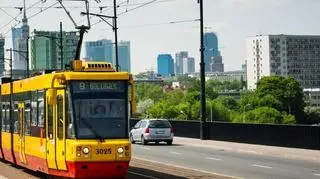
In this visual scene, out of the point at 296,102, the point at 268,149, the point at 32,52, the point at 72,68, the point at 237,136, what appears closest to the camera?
the point at 72,68

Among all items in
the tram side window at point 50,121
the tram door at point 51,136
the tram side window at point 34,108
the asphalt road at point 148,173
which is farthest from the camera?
the asphalt road at point 148,173

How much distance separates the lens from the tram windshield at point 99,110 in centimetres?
Answer: 1498

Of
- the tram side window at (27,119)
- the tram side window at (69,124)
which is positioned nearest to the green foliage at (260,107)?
the tram side window at (27,119)

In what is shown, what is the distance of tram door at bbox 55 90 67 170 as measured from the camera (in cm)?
1526

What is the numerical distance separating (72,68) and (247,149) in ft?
→ 57.5

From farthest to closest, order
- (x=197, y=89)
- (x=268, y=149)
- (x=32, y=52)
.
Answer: (x=197, y=89), (x=32, y=52), (x=268, y=149)

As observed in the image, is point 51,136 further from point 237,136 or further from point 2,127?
point 237,136

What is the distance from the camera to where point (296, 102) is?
467ft

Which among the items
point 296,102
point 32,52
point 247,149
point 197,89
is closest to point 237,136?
point 247,149

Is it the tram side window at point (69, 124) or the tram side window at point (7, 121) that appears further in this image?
the tram side window at point (7, 121)

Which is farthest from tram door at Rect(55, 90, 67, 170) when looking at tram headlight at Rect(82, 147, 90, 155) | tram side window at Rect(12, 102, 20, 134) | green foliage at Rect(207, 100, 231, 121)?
green foliage at Rect(207, 100, 231, 121)

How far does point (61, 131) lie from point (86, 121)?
31.1 inches

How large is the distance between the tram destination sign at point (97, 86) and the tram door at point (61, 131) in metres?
0.38

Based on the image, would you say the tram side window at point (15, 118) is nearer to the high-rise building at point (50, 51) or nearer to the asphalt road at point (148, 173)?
the asphalt road at point (148, 173)
